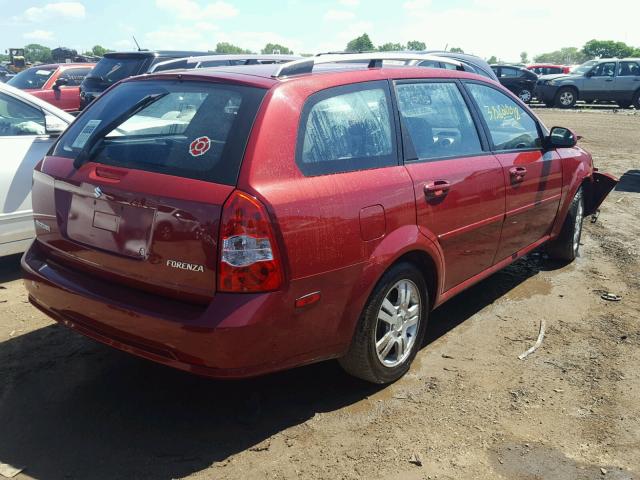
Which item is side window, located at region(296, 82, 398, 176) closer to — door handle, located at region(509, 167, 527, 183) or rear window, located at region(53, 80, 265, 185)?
rear window, located at region(53, 80, 265, 185)

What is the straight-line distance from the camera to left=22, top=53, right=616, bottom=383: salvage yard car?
2668mm

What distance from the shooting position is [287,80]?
302 cm

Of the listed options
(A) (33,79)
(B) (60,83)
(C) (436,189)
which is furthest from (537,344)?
(A) (33,79)

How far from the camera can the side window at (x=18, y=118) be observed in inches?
200

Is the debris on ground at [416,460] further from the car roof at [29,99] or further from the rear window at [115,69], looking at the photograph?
the rear window at [115,69]

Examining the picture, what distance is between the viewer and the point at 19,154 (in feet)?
16.1

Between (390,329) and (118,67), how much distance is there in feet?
28.0

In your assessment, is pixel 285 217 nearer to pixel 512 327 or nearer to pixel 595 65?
pixel 512 327

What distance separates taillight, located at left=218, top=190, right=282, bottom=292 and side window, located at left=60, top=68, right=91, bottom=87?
11.6 m

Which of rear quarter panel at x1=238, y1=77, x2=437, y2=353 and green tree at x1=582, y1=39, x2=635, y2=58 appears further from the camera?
green tree at x1=582, y1=39, x2=635, y2=58

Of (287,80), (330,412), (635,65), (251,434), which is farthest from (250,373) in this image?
(635,65)

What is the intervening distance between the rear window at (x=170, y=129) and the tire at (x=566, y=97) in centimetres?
2293

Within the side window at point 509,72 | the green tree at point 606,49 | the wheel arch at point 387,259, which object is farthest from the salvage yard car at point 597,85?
the green tree at point 606,49

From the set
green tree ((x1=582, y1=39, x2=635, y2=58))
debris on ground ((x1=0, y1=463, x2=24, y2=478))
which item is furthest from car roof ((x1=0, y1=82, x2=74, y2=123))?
green tree ((x1=582, y1=39, x2=635, y2=58))
